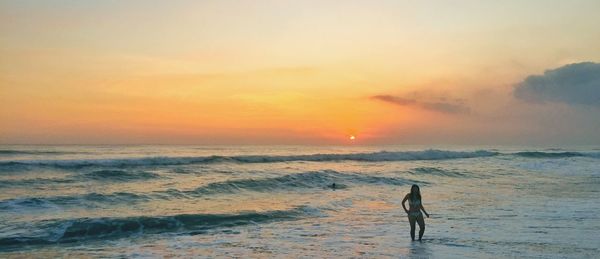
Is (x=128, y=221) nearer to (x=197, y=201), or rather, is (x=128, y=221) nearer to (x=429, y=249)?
(x=197, y=201)

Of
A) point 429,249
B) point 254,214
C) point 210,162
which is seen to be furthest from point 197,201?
point 210,162

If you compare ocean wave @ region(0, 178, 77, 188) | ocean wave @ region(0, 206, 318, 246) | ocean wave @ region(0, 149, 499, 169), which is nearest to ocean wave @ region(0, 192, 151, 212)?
ocean wave @ region(0, 206, 318, 246)

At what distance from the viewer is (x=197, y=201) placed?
2152 cm

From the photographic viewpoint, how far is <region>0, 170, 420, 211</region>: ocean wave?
→ 1955 centimetres

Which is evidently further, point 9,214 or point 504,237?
point 9,214

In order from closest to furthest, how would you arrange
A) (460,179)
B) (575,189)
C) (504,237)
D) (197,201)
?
(504,237) → (197,201) → (575,189) → (460,179)

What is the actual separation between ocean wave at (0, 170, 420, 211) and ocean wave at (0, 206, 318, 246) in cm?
427

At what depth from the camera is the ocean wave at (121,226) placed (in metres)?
13.8

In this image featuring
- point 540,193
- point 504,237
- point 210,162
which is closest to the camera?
point 504,237

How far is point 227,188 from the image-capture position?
1033 inches

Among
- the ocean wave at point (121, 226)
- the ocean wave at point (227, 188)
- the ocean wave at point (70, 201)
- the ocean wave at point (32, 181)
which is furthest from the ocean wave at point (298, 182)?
the ocean wave at point (32, 181)

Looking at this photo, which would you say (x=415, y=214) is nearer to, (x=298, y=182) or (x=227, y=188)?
(x=227, y=188)

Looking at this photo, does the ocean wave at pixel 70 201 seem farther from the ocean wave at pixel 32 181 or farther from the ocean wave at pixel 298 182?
the ocean wave at pixel 32 181

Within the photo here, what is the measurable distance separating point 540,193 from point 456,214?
1003 cm
